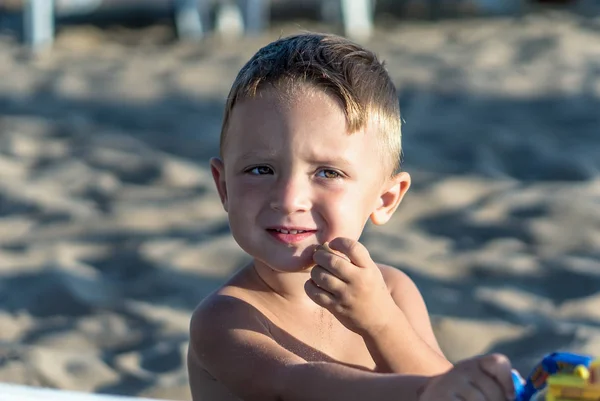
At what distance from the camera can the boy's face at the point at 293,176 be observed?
172 centimetres

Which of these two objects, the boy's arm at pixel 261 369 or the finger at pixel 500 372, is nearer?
the finger at pixel 500 372

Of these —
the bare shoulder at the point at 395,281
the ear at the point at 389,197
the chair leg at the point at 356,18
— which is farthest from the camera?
the chair leg at the point at 356,18

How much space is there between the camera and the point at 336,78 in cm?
179

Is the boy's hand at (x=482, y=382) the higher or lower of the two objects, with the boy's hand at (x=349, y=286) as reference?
higher

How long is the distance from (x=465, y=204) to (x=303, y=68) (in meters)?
2.48

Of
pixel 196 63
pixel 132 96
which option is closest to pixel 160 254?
pixel 132 96

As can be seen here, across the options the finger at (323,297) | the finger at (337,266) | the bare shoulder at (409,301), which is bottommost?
the bare shoulder at (409,301)

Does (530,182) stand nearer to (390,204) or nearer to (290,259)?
(390,204)

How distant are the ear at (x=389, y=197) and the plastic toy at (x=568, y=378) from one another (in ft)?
2.46

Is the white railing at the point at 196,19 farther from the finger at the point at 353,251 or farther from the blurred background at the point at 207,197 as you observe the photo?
the finger at the point at 353,251

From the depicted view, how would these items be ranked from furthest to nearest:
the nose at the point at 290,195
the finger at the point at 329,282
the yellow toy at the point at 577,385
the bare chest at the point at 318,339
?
the bare chest at the point at 318,339 < the nose at the point at 290,195 < the finger at the point at 329,282 < the yellow toy at the point at 577,385

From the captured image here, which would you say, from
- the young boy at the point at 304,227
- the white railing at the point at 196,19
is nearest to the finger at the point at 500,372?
the young boy at the point at 304,227

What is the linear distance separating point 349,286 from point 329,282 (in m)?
0.03

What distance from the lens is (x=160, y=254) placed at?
3650 millimetres
